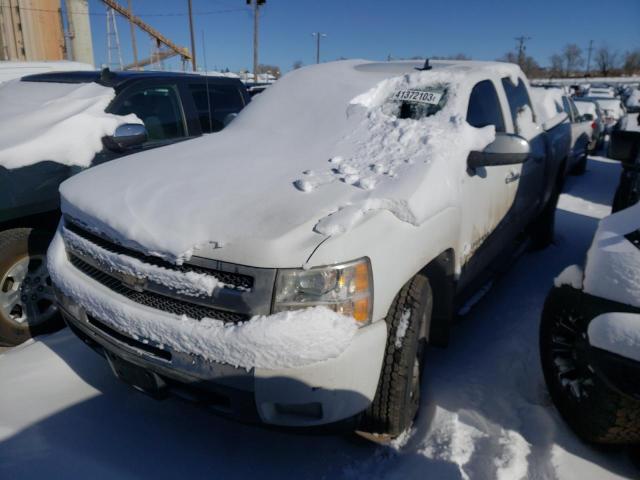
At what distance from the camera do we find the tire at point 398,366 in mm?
2061

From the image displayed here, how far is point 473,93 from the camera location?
3.13 metres

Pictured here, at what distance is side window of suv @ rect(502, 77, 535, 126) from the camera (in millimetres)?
3658

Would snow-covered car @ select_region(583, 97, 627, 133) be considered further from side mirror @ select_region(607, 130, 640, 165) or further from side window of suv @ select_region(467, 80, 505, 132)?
side window of suv @ select_region(467, 80, 505, 132)

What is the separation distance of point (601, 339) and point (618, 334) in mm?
72

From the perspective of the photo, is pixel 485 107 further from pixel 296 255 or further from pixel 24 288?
pixel 24 288


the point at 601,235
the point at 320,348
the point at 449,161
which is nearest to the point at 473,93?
the point at 449,161

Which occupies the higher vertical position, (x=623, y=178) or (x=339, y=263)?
(x=339, y=263)

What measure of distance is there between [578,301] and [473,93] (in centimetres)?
158

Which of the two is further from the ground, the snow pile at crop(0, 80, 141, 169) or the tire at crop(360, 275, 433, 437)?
the snow pile at crop(0, 80, 141, 169)

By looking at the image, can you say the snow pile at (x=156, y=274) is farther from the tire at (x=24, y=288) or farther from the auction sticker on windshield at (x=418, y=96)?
the auction sticker on windshield at (x=418, y=96)

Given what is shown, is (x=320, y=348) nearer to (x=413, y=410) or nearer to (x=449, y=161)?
(x=413, y=410)

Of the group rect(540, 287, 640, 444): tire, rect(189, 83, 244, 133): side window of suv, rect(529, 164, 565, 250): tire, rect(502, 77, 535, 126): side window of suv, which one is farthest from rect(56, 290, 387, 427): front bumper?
rect(529, 164, 565, 250): tire

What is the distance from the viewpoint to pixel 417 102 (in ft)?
9.71

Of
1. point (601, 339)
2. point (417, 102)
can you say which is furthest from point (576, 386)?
point (417, 102)
